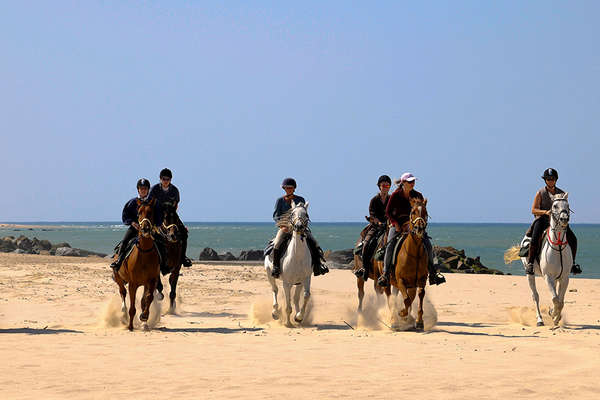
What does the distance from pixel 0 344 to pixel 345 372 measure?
593 centimetres

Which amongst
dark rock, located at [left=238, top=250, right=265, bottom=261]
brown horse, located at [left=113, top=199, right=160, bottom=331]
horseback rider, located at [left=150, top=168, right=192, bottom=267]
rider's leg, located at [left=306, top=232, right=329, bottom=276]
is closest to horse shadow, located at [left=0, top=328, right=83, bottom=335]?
brown horse, located at [left=113, top=199, right=160, bottom=331]

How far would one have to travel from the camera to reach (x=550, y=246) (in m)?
15.7

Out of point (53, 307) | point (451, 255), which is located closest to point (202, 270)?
point (451, 255)

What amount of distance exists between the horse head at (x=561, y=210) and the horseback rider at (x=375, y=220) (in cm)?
334

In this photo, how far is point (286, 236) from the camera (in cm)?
1591

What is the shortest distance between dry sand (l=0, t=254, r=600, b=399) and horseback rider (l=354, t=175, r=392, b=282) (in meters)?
1.10

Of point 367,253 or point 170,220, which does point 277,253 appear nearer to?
point 367,253

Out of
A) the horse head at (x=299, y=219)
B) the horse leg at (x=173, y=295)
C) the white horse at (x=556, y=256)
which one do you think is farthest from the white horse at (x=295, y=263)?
the white horse at (x=556, y=256)

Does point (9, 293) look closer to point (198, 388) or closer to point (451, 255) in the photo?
point (198, 388)

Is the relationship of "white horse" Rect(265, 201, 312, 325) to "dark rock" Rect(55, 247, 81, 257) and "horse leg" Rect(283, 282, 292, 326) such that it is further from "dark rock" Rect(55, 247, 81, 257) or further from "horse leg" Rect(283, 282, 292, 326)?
"dark rock" Rect(55, 247, 81, 257)

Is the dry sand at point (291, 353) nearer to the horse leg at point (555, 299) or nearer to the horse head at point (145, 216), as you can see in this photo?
the horse leg at point (555, 299)

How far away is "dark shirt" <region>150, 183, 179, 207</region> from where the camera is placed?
17359mm

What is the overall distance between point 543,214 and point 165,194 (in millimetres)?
7774

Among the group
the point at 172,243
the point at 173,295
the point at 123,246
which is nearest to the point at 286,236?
the point at 123,246
